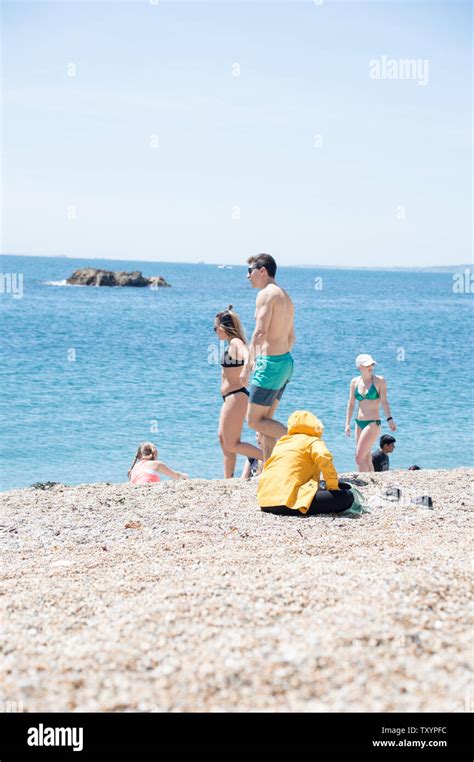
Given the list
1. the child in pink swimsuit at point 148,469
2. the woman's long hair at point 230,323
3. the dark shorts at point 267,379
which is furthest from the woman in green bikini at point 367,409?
the child in pink swimsuit at point 148,469

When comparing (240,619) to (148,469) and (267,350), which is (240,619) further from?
(148,469)

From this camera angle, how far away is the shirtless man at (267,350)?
7.40 meters

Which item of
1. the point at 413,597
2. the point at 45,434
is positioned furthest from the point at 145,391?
the point at 413,597

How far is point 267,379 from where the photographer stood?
7457mm

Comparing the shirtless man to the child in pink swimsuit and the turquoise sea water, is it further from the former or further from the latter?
the turquoise sea water

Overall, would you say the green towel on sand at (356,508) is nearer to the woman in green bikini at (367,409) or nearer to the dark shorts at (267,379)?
the dark shorts at (267,379)

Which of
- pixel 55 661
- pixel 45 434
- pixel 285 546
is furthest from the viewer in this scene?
pixel 45 434

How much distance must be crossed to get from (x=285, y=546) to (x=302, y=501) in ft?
3.28

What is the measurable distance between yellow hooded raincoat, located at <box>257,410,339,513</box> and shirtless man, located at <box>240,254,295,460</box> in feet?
2.41

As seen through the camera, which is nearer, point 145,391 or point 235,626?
point 235,626

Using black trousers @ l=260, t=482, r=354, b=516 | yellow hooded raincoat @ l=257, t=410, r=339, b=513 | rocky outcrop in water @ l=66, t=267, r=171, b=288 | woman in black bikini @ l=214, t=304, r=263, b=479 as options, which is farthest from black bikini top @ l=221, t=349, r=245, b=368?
rocky outcrop in water @ l=66, t=267, r=171, b=288

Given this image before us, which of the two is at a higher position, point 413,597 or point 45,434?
point 413,597
